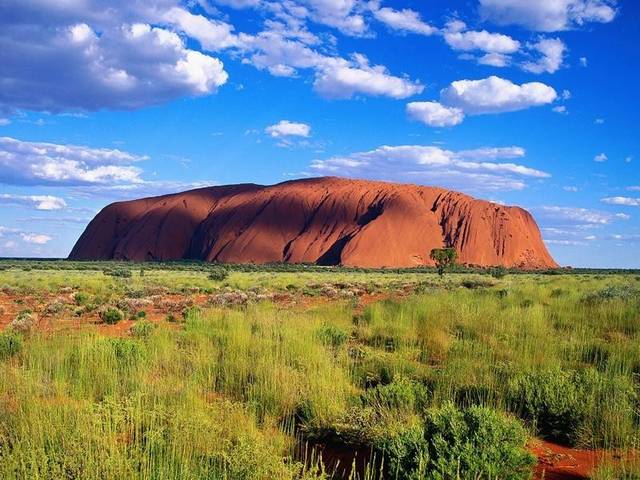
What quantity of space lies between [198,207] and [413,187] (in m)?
41.4

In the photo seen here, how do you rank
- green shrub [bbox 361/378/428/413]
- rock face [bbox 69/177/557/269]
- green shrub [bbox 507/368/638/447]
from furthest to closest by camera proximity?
rock face [bbox 69/177/557/269]
green shrub [bbox 361/378/428/413]
green shrub [bbox 507/368/638/447]

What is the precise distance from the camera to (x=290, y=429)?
5055 millimetres

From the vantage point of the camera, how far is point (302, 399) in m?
5.50

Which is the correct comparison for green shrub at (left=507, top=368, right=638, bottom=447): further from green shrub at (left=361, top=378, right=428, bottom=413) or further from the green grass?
green shrub at (left=361, top=378, right=428, bottom=413)

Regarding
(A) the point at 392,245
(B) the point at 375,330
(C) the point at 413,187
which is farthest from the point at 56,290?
(C) the point at 413,187

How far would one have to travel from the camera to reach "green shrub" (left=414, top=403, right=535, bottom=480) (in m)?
3.70

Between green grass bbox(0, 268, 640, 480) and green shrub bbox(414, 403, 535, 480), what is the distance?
0.01 meters

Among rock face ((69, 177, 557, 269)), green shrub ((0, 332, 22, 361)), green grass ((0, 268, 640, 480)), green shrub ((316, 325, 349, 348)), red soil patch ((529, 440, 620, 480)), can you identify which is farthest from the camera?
rock face ((69, 177, 557, 269))

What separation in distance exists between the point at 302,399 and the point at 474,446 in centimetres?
200

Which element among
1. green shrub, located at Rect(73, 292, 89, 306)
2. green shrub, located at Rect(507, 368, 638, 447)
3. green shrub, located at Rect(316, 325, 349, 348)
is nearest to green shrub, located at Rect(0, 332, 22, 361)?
green shrub, located at Rect(316, 325, 349, 348)

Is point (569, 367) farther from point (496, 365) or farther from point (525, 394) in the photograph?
point (525, 394)

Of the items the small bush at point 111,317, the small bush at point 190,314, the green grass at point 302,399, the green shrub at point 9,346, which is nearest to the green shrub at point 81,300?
the small bush at point 111,317

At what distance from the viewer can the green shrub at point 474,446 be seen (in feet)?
12.1

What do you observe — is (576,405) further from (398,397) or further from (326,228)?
(326,228)
